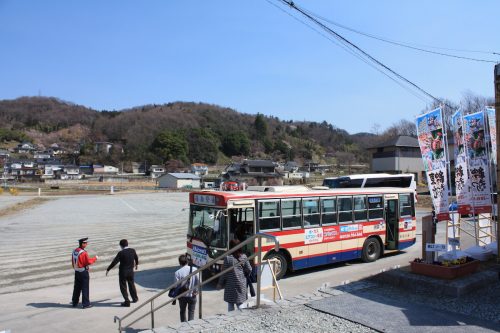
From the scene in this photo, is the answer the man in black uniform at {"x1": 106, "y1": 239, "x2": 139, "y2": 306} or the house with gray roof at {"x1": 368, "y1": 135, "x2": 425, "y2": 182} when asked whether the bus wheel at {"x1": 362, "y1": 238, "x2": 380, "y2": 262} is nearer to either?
the man in black uniform at {"x1": 106, "y1": 239, "x2": 139, "y2": 306}

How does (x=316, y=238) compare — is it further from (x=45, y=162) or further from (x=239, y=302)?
(x=45, y=162)

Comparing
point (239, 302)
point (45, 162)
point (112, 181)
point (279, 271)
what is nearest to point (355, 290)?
point (239, 302)

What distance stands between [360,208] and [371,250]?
1.81 metres

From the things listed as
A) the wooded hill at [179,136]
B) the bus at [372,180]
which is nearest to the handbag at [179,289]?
the bus at [372,180]

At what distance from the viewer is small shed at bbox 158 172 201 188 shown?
83.1m

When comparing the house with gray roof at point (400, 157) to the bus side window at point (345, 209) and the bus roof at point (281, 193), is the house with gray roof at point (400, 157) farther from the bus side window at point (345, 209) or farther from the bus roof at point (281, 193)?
the bus side window at point (345, 209)

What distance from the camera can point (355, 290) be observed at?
823 cm

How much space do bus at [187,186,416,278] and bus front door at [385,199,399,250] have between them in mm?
48

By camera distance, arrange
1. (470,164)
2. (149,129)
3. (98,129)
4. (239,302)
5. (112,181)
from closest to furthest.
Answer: (239,302) → (470,164) → (112,181) → (149,129) → (98,129)

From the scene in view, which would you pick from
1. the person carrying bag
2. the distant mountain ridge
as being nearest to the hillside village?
the distant mountain ridge

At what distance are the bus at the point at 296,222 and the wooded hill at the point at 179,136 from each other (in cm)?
10869

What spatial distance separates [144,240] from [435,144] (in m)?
14.2

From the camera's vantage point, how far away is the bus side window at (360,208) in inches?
525

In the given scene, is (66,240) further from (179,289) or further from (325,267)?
(179,289)
